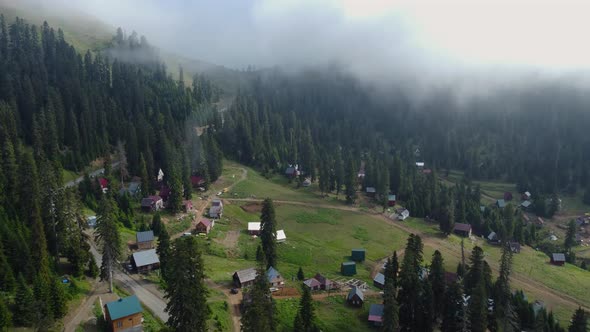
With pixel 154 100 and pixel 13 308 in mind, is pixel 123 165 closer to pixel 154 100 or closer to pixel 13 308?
pixel 154 100

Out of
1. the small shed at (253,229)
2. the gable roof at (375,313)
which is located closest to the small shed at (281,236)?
the small shed at (253,229)

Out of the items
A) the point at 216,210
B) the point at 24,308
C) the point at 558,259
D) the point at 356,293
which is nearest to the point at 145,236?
the point at 216,210

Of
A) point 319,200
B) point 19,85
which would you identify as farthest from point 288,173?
point 19,85

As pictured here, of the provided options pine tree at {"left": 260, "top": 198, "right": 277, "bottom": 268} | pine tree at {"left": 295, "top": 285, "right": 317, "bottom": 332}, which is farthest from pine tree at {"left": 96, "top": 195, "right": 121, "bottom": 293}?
pine tree at {"left": 260, "top": 198, "right": 277, "bottom": 268}

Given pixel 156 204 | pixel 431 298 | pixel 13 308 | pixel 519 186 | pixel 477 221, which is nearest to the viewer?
pixel 13 308

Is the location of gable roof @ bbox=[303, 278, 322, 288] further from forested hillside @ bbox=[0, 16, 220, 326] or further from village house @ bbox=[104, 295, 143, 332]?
forested hillside @ bbox=[0, 16, 220, 326]

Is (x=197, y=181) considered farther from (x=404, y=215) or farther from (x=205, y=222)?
(x=404, y=215)
